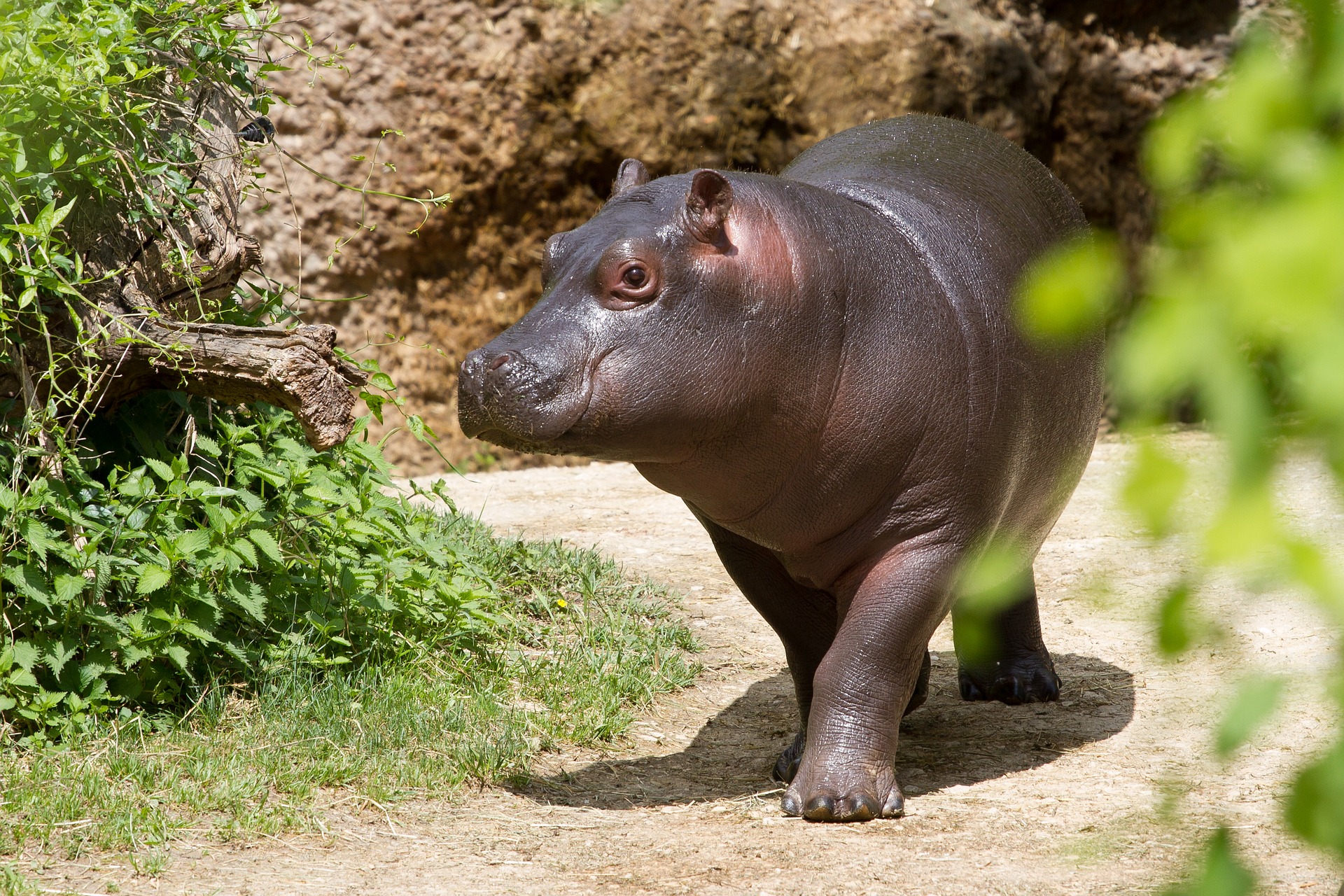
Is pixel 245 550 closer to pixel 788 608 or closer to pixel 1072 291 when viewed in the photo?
pixel 788 608

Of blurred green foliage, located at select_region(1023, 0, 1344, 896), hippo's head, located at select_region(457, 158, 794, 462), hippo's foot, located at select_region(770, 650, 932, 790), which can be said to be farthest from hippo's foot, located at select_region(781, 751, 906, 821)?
blurred green foliage, located at select_region(1023, 0, 1344, 896)

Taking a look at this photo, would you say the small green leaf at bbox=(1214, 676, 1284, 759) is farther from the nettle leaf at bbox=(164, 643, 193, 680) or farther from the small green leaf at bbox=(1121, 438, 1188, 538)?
the nettle leaf at bbox=(164, 643, 193, 680)

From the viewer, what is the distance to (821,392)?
3521 millimetres

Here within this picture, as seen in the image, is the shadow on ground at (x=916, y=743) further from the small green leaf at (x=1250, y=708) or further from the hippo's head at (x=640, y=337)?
the small green leaf at (x=1250, y=708)

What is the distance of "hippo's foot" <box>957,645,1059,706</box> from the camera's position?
15.8ft

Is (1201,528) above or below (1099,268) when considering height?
below

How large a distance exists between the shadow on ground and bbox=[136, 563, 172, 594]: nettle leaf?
1.14 meters

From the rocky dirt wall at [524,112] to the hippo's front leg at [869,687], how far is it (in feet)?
17.9

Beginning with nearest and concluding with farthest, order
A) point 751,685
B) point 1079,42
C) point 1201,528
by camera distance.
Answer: point 1201,528 → point 751,685 → point 1079,42

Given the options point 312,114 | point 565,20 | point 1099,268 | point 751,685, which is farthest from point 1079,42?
point 1099,268

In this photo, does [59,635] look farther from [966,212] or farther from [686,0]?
[686,0]

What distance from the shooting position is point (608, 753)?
14.0 ft

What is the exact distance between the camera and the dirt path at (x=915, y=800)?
10.4 ft

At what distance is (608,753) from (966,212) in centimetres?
195
